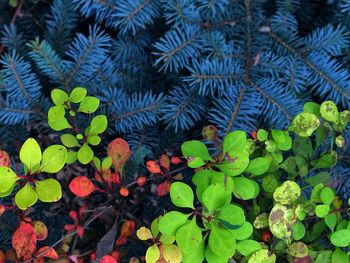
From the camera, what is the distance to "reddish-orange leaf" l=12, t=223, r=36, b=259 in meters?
0.58

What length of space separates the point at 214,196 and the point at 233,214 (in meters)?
0.03

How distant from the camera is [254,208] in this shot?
622mm

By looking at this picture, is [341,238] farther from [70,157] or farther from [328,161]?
[70,157]

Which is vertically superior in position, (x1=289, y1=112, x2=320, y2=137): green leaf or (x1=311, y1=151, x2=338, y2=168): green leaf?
(x1=289, y1=112, x2=320, y2=137): green leaf

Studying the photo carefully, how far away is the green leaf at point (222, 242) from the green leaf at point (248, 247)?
0.04 m

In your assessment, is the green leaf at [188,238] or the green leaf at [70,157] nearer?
the green leaf at [188,238]

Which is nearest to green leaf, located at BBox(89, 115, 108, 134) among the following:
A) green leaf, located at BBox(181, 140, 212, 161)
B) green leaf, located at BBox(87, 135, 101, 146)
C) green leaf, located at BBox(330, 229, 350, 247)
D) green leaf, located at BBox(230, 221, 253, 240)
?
green leaf, located at BBox(87, 135, 101, 146)

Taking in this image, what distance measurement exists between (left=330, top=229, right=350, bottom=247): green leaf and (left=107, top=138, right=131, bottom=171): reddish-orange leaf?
0.31 m

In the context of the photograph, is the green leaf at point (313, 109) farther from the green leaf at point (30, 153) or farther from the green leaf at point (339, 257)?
the green leaf at point (30, 153)

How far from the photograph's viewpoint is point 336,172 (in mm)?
764

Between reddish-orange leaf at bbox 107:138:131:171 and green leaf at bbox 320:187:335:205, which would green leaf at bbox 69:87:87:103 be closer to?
reddish-orange leaf at bbox 107:138:131:171

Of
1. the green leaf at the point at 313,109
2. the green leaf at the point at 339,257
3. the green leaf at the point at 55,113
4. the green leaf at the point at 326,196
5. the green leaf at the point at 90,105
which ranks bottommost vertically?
the green leaf at the point at 339,257

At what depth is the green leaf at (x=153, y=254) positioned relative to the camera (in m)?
0.55

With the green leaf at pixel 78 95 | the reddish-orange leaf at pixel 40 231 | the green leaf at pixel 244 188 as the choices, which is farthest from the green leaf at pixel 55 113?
the green leaf at pixel 244 188
